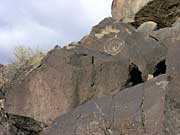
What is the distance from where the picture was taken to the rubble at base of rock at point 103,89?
28.9ft

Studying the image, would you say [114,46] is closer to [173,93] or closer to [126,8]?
[173,93]

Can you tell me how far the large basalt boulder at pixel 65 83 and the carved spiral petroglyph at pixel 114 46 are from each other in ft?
1.12

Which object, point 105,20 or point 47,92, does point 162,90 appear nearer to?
point 47,92

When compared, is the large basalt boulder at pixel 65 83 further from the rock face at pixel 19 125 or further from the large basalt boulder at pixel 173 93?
the large basalt boulder at pixel 173 93

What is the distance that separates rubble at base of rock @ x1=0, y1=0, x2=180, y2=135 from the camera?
28.9 ft

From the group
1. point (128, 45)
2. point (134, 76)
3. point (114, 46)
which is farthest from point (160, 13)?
point (134, 76)

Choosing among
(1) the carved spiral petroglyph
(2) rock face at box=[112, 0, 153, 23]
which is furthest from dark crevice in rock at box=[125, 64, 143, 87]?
(2) rock face at box=[112, 0, 153, 23]

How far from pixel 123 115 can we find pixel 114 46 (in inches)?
182

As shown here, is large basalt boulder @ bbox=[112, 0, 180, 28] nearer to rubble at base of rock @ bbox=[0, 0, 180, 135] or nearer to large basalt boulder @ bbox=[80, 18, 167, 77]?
rubble at base of rock @ bbox=[0, 0, 180, 135]

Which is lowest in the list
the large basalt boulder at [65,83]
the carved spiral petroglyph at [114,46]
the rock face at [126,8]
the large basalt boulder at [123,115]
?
the large basalt boulder at [123,115]

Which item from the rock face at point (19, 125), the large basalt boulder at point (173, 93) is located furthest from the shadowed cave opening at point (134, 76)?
the large basalt boulder at point (173, 93)

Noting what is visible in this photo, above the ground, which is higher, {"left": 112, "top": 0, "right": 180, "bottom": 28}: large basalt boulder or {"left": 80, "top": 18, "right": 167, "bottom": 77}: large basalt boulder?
{"left": 112, "top": 0, "right": 180, "bottom": 28}: large basalt boulder

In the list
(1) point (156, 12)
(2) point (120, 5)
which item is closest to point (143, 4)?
(1) point (156, 12)

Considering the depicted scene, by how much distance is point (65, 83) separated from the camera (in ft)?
40.9
